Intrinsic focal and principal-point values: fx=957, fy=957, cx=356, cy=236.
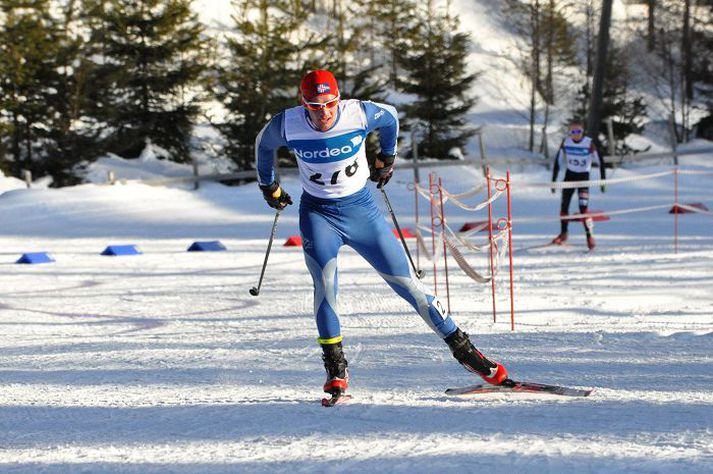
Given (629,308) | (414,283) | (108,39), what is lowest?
(629,308)

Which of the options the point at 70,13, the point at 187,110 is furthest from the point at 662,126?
the point at 70,13

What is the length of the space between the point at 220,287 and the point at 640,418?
23.6ft

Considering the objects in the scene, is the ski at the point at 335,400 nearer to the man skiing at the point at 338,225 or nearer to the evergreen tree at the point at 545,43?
the man skiing at the point at 338,225

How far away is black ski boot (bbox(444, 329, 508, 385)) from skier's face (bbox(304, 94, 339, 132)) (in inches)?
56.2

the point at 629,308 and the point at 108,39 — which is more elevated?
the point at 108,39

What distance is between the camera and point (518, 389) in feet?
18.1

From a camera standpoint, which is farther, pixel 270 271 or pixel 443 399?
pixel 270 271

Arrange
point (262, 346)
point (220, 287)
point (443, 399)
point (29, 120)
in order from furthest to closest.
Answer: point (29, 120)
point (220, 287)
point (262, 346)
point (443, 399)

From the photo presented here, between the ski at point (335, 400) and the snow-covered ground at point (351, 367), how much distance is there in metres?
0.07

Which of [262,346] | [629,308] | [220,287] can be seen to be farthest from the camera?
[220,287]

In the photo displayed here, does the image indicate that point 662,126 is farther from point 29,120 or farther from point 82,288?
point 82,288

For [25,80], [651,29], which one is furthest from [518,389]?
[651,29]

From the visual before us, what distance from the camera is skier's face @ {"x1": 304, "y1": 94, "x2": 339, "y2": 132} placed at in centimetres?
537

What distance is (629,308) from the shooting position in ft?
30.8
